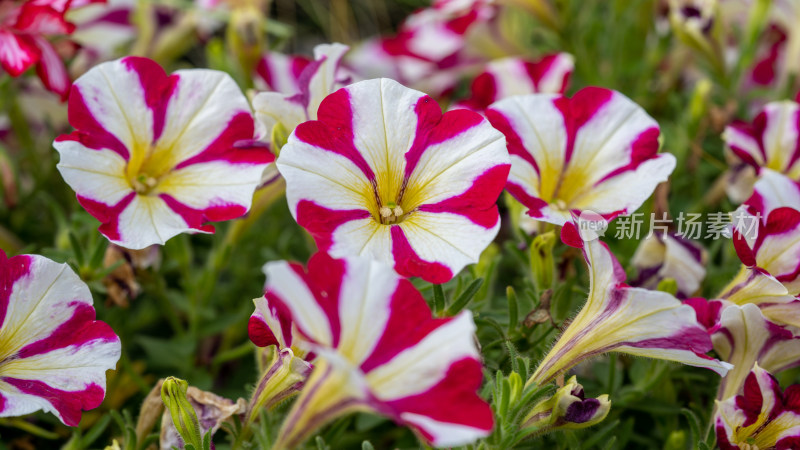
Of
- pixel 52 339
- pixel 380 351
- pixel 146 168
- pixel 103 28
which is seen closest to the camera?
pixel 380 351

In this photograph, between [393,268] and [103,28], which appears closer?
[393,268]

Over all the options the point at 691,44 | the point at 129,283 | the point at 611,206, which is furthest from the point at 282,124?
the point at 691,44

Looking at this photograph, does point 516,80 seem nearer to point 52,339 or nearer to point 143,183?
point 143,183

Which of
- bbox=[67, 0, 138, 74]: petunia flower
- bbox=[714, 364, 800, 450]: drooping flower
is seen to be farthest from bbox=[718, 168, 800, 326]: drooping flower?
bbox=[67, 0, 138, 74]: petunia flower

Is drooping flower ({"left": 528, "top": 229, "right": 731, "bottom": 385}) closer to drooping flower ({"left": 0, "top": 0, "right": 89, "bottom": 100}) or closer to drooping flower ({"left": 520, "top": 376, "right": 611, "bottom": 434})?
drooping flower ({"left": 520, "top": 376, "right": 611, "bottom": 434})

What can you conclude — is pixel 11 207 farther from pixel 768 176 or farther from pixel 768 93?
pixel 768 93

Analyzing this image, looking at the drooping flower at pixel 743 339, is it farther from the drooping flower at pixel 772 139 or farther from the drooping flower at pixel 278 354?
the drooping flower at pixel 278 354

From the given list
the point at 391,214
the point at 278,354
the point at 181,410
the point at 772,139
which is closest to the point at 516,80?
the point at 772,139
